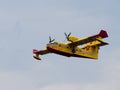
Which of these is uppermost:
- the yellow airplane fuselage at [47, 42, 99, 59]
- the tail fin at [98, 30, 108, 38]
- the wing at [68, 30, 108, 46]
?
the tail fin at [98, 30, 108, 38]

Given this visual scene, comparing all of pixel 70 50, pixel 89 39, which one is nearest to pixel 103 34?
pixel 89 39

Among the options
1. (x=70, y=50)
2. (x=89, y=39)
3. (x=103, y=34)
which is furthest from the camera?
(x=70, y=50)

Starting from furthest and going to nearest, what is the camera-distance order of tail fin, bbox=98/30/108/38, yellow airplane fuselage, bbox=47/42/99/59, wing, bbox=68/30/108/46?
yellow airplane fuselage, bbox=47/42/99/59, wing, bbox=68/30/108/46, tail fin, bbox=98/30/108/38

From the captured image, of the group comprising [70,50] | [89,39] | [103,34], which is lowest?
[70,50]

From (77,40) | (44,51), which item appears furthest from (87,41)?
(44,51)

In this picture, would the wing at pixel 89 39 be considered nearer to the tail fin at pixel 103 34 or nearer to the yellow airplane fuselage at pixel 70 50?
the tail fin at pixel 103 34

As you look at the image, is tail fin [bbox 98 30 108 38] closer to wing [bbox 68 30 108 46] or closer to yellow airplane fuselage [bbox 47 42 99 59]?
wing [bbox 68 30 108 46]

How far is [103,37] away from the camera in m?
135

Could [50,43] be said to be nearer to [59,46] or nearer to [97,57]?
[59,46]

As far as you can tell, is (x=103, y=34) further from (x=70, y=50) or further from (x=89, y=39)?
(x=70, y=50)

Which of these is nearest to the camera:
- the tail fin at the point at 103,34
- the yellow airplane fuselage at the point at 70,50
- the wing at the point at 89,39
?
the tail fin at the point at 103,34

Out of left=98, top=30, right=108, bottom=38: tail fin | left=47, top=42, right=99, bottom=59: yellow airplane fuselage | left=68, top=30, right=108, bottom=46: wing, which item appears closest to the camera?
left=98, top=30, right=108, bottom=38: tail fin

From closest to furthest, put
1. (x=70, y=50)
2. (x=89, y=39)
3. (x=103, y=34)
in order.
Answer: (x=103, y=34) → (x=89, y=39) → (x=70, y=50)

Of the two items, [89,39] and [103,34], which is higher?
[103,34]
